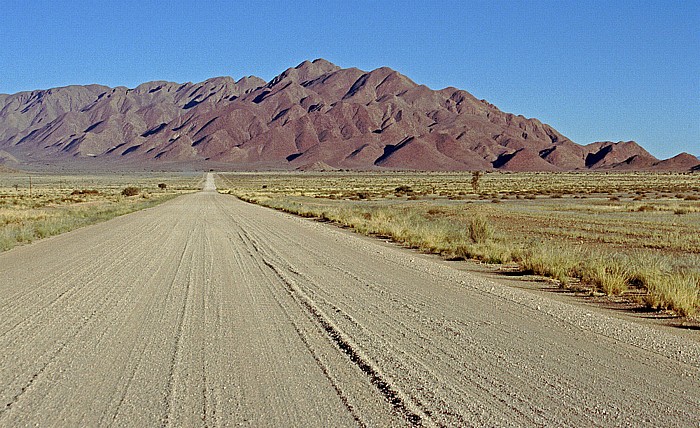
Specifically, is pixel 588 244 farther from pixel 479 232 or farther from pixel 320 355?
pixel 320 355

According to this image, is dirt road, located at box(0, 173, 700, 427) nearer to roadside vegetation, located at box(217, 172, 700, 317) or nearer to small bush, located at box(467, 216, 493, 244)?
roadside vegetation, located at box(217, 172, 700, 317)

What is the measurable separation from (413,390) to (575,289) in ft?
26.0

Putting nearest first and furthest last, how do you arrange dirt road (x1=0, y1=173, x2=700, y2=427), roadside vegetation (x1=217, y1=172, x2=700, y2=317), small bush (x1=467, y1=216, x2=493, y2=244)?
dirt road (x1=0, y1=173, x2=700, y2=427) → roadside vegetation (x1=217, y1=172, x2=700, y2=317) → small bush (x1=467, y1=216, x2=493, y2=244)

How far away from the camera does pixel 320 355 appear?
26.4ft

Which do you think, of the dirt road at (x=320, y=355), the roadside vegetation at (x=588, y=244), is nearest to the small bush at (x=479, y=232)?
the roadside vegetation at (x=588, y=244)

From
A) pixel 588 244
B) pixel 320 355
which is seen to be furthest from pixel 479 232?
pixel 320 355

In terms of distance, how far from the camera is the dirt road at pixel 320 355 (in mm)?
6137

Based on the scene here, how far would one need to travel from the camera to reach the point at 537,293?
13125 mm

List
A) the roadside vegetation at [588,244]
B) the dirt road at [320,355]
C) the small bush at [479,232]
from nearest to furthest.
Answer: the dirt road at [320,355], the roadside vegetation at [588,244], the small bush at [479,232]

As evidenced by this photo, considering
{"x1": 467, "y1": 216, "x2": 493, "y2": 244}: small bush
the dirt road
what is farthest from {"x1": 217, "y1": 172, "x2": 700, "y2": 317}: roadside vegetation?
the dirt road

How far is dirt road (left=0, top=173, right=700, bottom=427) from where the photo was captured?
6.14m

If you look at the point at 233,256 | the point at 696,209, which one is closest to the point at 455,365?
the point at 233,256

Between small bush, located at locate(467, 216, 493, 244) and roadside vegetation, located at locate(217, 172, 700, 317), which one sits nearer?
roadside vegetation, located at locate(217, 172, 700, 317)

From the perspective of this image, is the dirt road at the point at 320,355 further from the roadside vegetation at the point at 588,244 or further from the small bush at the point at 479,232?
the small bush at the point at 479,232
